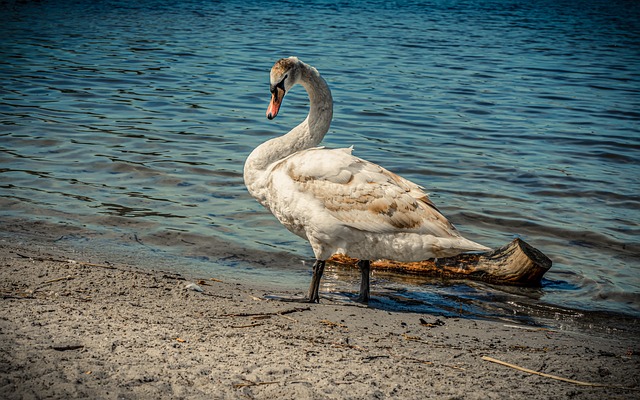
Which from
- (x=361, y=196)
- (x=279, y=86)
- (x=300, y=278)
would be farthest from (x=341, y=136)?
(x=361, y=196)

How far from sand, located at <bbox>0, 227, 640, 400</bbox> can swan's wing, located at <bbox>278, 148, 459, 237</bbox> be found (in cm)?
72

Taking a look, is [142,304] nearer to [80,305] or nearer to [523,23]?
[80,305]

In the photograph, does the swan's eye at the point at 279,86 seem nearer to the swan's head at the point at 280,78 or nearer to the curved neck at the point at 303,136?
the swan's head at the point at 280,78

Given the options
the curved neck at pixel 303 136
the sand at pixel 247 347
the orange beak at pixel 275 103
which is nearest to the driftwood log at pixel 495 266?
the sand at pixel 247 347

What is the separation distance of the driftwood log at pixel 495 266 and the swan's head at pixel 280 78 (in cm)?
187

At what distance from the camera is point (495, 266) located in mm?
7398

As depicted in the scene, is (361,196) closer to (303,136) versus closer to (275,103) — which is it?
(303,136)

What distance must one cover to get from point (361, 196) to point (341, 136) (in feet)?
23.0

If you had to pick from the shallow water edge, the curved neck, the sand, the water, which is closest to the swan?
the curved neck

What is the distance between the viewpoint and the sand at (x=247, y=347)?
3918 millimetres

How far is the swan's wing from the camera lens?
6008mm

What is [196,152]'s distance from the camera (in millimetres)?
11586

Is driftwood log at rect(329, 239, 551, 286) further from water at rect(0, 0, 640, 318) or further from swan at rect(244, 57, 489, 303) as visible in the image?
swan at rect(244, 57, 489, 303)

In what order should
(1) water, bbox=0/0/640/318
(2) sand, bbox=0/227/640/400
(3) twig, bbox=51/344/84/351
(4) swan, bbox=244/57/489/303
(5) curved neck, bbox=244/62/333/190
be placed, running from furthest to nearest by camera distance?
1. (1) water, bbox=0/0/640/318
2. (5) curved neck, bbox=244/62/333/190
3. (4) swan, bbox=244/57/489/303
4. (3) twig, bbox=51/344/84/351
5. (2) sand, bbox=0/227/640/400
